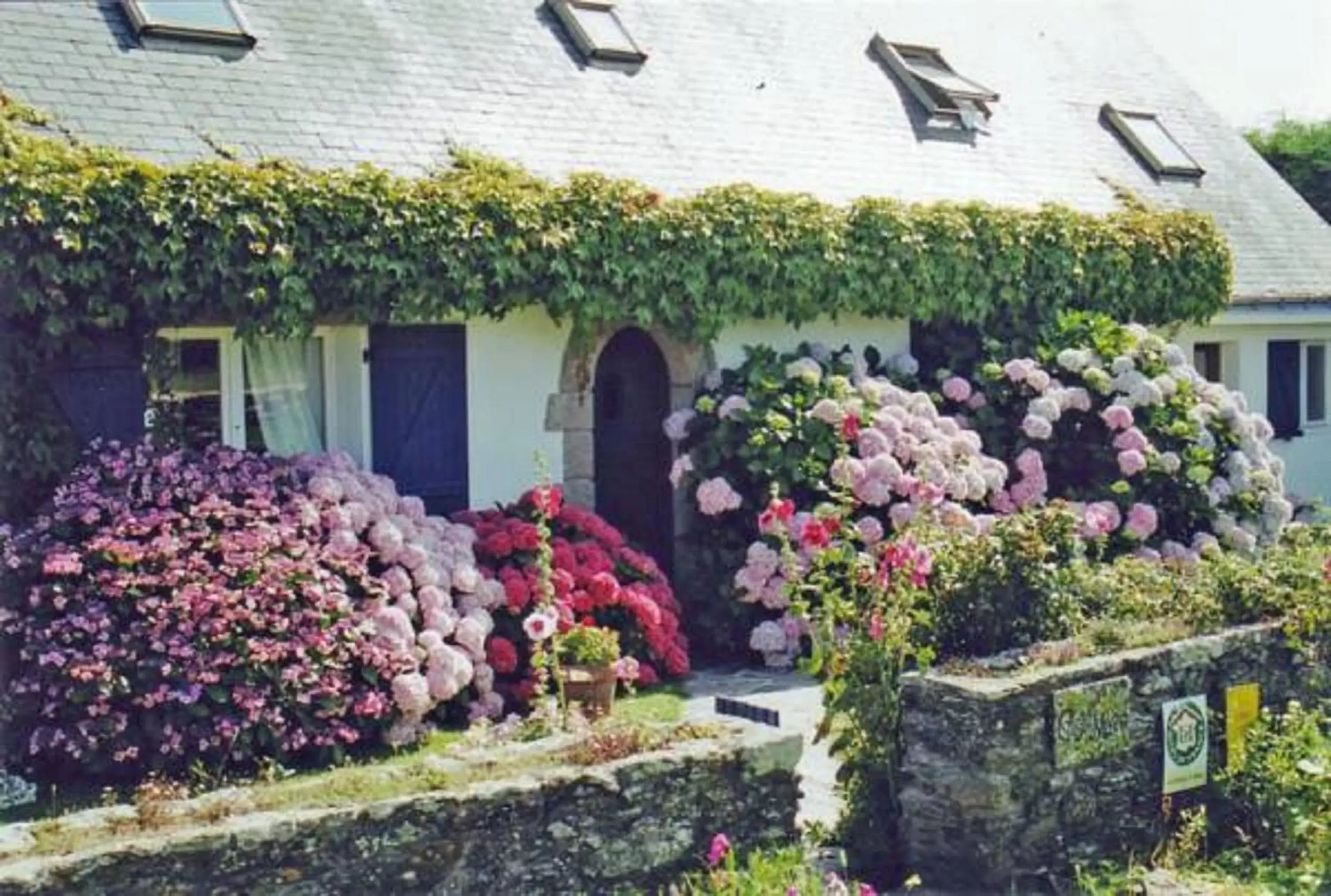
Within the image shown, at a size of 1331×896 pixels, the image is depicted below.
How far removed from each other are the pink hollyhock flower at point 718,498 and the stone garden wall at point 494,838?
17.2 ft

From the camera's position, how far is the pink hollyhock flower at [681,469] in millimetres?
11391

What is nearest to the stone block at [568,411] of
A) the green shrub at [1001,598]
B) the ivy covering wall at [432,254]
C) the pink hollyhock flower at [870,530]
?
the ivy covering wall at [432,254]

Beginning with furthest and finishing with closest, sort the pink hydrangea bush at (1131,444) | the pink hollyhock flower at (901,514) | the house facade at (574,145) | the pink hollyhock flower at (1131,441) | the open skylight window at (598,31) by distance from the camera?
1. the open skylight window at (598,31)
2. the pink hollyhock flower at (1131,441)
3. the pink hydrangea bush at (1131,444)
4. the pink hollyhock flower at (901,514)
5. the house facade at (574,145)

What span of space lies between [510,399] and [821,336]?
283 centimetres

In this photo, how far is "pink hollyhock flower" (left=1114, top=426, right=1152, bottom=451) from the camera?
12438mm

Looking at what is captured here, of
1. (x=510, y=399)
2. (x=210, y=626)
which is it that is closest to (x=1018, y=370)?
(x=510, y=399)

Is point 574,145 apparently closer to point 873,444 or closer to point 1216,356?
point 873,444

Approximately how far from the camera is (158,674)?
7.83 meters

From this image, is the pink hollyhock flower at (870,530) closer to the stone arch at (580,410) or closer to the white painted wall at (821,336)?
the stone arch at (580,410)

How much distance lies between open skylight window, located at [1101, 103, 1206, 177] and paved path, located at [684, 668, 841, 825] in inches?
344

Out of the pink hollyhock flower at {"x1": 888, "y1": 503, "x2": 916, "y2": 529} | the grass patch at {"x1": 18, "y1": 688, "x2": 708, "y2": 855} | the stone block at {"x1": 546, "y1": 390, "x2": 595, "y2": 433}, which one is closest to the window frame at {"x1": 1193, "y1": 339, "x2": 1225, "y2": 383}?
the pink hollyhock flower at {"x1": 888, "y1": 503, "x2": 916, "y2": 529}

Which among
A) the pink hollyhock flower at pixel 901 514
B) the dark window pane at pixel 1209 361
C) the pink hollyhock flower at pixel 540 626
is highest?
the dark window pane at pixel 1209 361

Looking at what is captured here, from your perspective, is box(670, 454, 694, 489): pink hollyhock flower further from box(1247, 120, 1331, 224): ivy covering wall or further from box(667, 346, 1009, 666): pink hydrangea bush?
box(1247, 120, 1331, 224): ivy covering wall

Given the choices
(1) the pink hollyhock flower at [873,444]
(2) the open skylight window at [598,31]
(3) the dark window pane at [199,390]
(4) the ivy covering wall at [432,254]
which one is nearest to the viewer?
(4) the ivy covering wall at [432,254]
